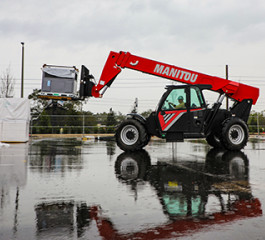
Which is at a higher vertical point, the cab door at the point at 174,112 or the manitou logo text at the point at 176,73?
the manitou logo text at the point at 176,73

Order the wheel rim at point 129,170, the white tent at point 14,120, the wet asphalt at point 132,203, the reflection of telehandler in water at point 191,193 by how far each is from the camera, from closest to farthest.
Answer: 1. the wet asphalt at point 132,203
2. the reflection of telehandler in water at point 191,193
3. the wheel rim at point 129,170
4. the white tent at point 14,120

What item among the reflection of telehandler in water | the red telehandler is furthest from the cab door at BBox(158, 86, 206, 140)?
the reflection of telehandler in water

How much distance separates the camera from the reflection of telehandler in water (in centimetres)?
299

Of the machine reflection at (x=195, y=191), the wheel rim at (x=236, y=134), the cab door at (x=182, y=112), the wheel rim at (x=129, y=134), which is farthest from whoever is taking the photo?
the wheel rim at (x=129, y=134)

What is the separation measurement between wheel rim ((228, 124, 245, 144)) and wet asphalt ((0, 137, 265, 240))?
4.05m

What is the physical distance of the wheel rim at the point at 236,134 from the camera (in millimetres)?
10500

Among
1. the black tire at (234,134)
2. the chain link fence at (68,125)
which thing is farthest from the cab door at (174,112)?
the chain link fence at (68,125)

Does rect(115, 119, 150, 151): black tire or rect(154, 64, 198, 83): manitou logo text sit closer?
Result: rect(115, 119, 150, 151): black tire

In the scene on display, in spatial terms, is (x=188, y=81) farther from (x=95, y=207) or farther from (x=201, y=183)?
(x=95, y=207)

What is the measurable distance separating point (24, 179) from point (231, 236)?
13.2 ft

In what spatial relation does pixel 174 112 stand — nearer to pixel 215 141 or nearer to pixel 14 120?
pixel 215 141

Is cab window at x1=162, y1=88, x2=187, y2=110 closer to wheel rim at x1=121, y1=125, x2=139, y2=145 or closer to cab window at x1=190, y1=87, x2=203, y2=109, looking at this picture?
cab window at x1=190, y1=87, x2=203, y2=109

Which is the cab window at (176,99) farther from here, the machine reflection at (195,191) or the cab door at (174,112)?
the machine reflection at (195,191)

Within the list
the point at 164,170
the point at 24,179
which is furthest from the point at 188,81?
the point at 24,179
